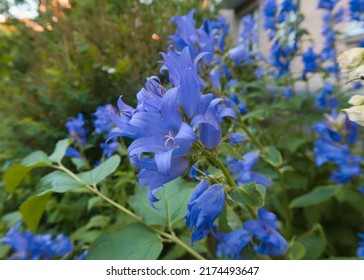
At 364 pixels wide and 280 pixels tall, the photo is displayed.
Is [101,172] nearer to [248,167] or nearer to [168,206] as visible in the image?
[168,206]

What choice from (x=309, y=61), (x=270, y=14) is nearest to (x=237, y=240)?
(x=309, y=61)

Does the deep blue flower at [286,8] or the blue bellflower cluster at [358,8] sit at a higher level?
the deep blue flower at [286,8]

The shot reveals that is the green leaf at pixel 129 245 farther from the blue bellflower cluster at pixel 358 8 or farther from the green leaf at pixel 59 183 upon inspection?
the blue bellflower cluster at pixel 358 8

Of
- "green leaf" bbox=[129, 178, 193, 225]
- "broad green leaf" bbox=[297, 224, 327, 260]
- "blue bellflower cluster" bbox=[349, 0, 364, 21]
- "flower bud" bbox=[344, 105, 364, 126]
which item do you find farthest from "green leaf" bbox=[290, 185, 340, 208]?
"flower bud" bbox=[344, 105, 364, 126]

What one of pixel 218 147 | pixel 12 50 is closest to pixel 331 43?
pixel 218 147

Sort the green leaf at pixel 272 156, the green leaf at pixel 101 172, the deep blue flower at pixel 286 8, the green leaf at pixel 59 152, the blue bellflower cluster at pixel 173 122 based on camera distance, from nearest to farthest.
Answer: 1. the blue bellflower cluster at pixel 173 122
2. the green leaf at pixel 101 172
3. the green leaf at pixel 59 152
4. the green leaf at pixel 272 156
5. the deep blue flower at pixel 286 8

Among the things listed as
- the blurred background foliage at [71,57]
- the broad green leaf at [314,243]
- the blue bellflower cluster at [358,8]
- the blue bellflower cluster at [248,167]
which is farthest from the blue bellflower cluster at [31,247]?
the blue bellflower cluster at [358,8]

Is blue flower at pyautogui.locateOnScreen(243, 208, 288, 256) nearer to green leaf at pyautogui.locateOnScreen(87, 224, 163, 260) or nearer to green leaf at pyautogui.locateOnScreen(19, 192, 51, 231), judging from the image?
green leaf at pyautogui.locateOnScreen(87, 224, 163, 260)
